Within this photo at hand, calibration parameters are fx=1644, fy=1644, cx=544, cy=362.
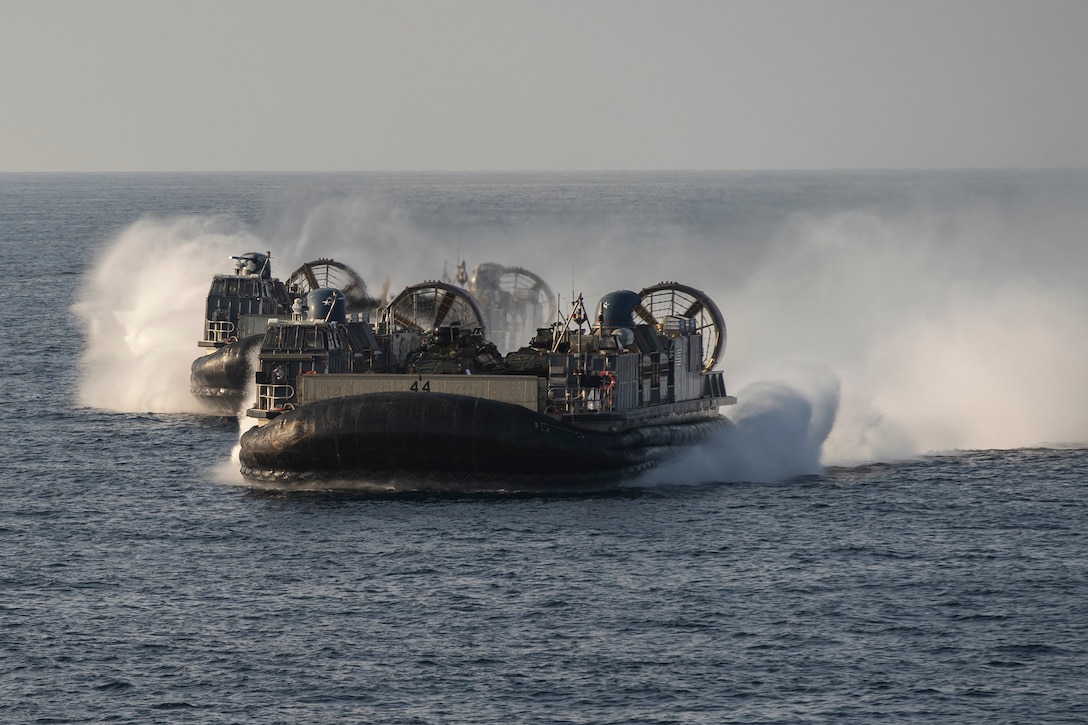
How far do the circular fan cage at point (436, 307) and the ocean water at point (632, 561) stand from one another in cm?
867

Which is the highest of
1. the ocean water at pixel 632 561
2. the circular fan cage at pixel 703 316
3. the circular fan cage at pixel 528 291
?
the circular fan cage at pixel 528 291

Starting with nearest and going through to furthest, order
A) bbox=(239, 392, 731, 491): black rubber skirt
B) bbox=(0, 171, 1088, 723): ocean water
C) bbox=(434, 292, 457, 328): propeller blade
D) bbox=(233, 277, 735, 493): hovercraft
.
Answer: bbox=(0, 171, 1088, 723): ocean water → bbox=(239, 392, 731, 491): black rubber skirt → bbox=(233, 277, 735, 493): hovercraft → bbox=(434, 292, 457, 328): propeller blade

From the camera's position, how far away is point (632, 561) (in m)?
41.9

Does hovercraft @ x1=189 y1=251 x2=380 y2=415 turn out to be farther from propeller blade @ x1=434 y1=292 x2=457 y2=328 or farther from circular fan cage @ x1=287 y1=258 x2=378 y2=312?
propeller blade @ x1=434 y1=292 x2=457 y2=328

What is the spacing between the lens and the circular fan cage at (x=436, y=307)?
69.6 meters

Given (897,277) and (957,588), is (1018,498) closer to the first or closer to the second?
(957,588)

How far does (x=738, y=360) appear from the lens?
78.1 metres

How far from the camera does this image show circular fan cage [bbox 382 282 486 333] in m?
69.6

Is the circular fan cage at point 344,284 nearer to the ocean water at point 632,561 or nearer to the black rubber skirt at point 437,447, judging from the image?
the ocean water at point 632,561

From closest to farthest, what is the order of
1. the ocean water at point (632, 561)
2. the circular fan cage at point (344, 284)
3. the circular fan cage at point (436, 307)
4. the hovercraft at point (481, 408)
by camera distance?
the ocean water at point (632, 561)
the hovercraft at point (481, 408)
the circular fan cage at point (436, 307)
the circular fan cage at point (344, 284)

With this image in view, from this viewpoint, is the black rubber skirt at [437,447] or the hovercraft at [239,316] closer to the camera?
the black rubber skirt at [437,447]

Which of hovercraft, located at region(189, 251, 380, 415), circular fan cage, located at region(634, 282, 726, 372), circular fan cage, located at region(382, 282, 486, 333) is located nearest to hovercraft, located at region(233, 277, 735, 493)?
circular fan cage, located at region(634, 282, 726, 372)

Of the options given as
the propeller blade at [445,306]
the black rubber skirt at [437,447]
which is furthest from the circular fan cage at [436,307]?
the black rubber skirt at [437,447]

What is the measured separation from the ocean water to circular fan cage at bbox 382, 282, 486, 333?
341 inches
